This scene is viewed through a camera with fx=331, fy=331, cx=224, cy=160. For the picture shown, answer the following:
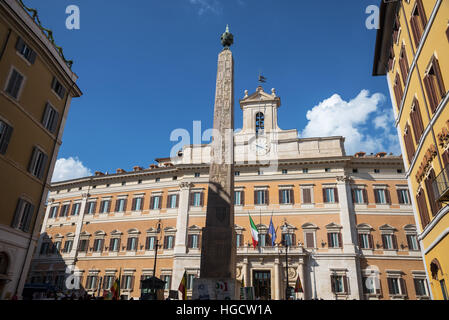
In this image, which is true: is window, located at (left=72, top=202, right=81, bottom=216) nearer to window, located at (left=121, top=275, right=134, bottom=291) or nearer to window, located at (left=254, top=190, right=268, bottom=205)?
window, located at (left=121, top=275, right=134, bottom=291)

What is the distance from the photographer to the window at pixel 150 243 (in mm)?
29342

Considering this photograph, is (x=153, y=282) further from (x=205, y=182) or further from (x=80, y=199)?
(x=80, y=199)

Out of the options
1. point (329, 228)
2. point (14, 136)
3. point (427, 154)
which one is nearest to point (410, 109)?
point (427, 154)

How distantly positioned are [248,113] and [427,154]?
21232mm

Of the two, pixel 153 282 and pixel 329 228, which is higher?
pixel 329 228

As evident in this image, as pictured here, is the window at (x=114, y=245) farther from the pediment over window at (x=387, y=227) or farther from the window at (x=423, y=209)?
the window at (x=423, y=209)

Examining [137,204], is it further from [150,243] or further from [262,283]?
[262,283]

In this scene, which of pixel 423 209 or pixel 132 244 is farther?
pixel 132 244

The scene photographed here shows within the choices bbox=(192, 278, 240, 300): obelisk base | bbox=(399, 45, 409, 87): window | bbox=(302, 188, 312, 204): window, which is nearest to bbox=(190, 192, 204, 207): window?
bbox=(302, 188, 312, 204): window

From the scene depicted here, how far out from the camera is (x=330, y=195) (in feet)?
90.9

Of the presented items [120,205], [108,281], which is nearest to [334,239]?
[108,281]

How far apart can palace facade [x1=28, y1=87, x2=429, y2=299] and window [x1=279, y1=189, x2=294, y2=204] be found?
0.28ft

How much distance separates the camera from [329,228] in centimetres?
2647

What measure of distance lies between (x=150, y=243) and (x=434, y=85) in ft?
82.2
